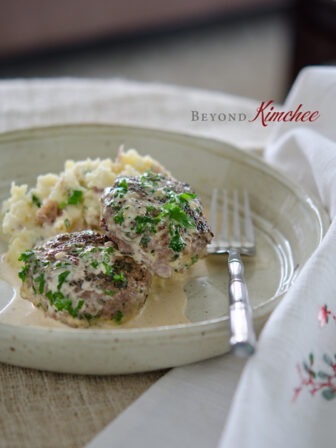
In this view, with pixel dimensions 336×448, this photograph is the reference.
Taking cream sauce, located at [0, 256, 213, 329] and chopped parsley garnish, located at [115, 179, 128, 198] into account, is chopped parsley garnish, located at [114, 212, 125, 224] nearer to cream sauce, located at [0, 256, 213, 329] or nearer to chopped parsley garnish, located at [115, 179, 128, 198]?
chopped parsley garnish, located at [115, 179, 128, 198]

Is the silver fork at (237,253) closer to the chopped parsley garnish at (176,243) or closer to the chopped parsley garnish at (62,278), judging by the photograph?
the chopped parsley garnish at (176,243)

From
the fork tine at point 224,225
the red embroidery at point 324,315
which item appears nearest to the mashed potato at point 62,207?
the fork tine at point 224,225

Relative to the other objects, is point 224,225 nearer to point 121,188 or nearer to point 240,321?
point 121,188

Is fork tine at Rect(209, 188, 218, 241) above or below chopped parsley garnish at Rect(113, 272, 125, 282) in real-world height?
above

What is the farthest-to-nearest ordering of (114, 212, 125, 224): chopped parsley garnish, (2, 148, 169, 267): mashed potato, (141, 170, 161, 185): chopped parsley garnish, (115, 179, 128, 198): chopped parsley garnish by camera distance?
1. (2, 148, 169, 267): mashed potato
2. (141, 170, 161, 185): chopped parsley garnish
3. (115, 179, 128, 198): chopped parsley garnish
4. (114, 212, 125, 224): chopped parsley garnish

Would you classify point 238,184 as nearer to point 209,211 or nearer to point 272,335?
point 209,211

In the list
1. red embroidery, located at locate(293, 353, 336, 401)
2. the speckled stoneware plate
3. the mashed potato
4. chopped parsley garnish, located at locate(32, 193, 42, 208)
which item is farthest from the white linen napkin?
chopped parsley garnish, located at locate(32, 193, 42, 208)
